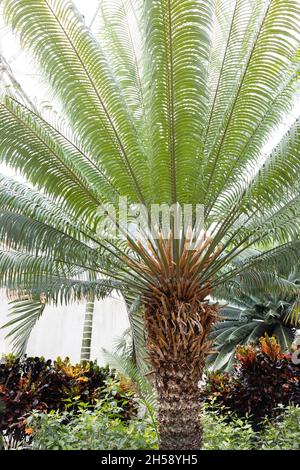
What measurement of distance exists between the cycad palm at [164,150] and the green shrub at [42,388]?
1.40 m

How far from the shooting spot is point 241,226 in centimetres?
523

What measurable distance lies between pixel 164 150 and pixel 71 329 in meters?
8.41

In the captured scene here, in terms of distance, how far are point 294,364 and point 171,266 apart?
3090mm

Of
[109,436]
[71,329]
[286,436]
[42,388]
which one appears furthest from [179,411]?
[71,329]

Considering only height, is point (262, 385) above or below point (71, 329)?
below

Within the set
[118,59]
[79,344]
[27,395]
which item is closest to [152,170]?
[118,59]

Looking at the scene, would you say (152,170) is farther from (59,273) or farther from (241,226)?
(59,273)

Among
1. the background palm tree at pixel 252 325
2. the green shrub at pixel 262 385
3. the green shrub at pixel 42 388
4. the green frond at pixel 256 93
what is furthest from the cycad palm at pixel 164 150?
the background palm tree at pixel 252 325

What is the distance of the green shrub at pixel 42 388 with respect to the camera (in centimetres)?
591

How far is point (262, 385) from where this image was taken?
22.1 feet

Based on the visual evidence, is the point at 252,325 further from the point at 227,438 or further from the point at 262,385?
the point at 227,438

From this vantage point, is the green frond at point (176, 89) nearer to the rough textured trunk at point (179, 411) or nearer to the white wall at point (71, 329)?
the rough textured trunk at point (179, 411)

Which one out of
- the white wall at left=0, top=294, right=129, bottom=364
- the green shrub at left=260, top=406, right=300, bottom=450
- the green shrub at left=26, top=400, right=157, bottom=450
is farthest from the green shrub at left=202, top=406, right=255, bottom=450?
the white wall at left=0, top=294, right=129, bottom=364

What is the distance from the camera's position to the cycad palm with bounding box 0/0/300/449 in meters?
4.28
